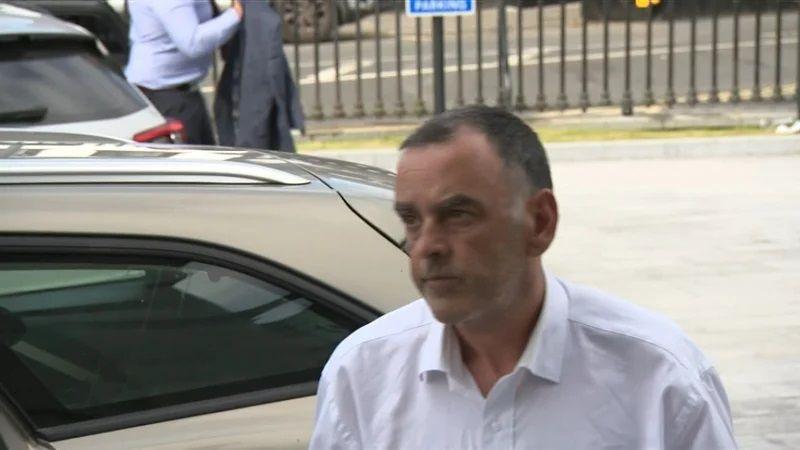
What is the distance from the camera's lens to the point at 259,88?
850 centimetres

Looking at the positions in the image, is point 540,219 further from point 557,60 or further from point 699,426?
point 557,60

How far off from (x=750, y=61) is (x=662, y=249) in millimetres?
11200

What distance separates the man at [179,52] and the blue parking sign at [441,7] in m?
2.97

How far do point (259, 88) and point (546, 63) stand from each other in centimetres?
1181

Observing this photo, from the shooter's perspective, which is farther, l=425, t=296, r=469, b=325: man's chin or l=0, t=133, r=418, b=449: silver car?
l=0, t=133, r=418, b=449: silver car

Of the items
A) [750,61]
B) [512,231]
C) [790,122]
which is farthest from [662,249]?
[750,61]

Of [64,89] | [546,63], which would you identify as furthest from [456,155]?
[546,63]

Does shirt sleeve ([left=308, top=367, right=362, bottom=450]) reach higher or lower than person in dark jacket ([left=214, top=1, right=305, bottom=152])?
higher

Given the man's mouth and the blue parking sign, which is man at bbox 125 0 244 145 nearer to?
the blue parking sign

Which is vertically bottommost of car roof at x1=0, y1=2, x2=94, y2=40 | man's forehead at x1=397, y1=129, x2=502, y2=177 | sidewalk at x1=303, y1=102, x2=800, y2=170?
sidewalk at x1=303, y1=102, x2=800, y2=170

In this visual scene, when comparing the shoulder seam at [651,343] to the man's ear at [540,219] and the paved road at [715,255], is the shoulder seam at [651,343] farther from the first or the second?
the paved road at [715,255]

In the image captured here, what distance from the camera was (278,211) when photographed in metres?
3.22

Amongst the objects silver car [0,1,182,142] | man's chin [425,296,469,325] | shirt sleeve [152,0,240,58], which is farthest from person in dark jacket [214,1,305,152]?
man's chin [425,296,469,325]

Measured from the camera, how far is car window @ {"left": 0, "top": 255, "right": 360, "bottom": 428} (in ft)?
10.2
